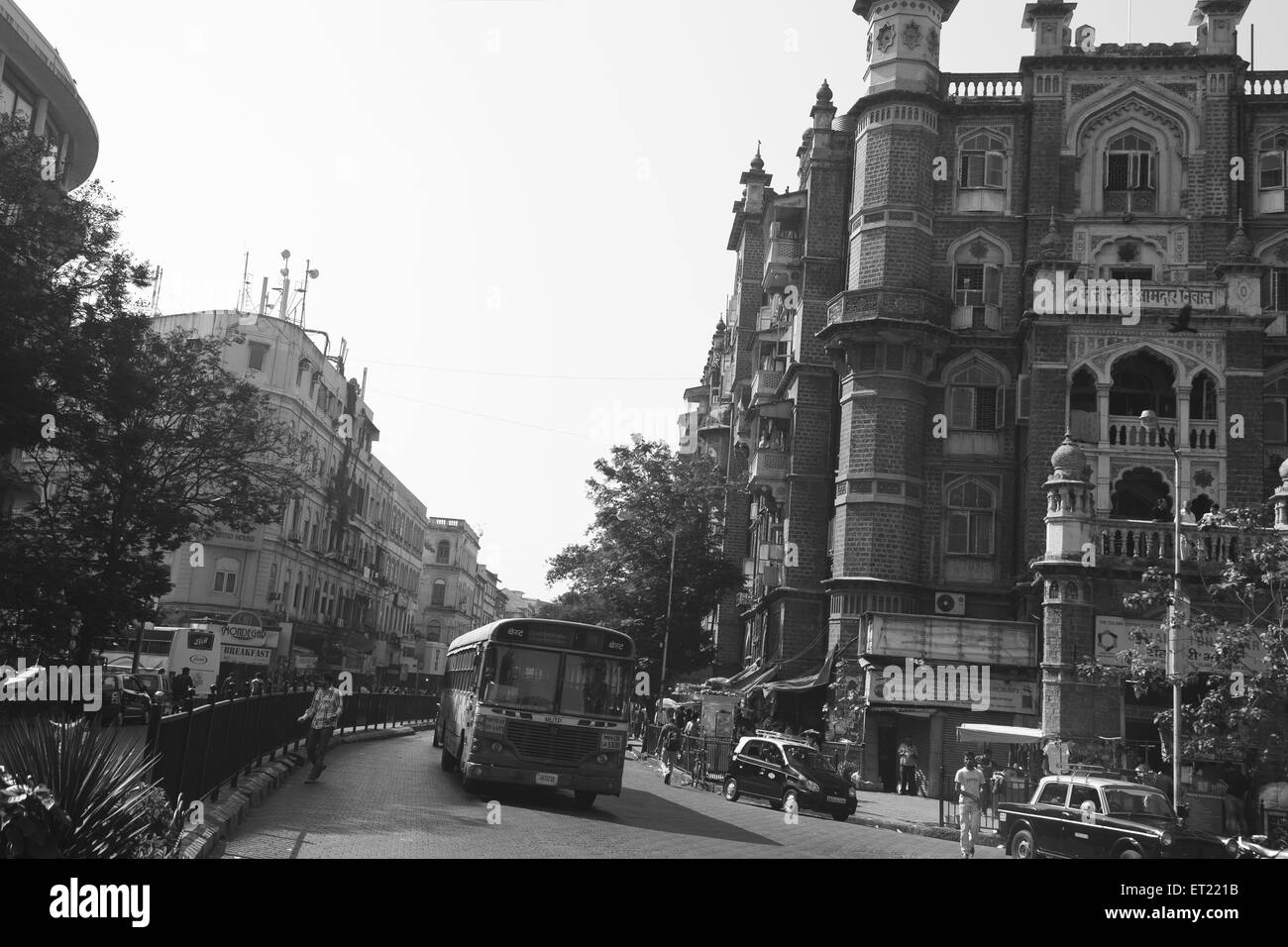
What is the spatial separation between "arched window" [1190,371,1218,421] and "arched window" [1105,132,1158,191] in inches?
275

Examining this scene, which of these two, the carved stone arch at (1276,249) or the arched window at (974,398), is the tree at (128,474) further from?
the carved stone arch at (1276,249)

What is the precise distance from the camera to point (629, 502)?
53969 millimetres

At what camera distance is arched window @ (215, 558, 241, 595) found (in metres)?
55.6

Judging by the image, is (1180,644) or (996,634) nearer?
(1180,644)

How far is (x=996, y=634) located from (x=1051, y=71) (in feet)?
60.3

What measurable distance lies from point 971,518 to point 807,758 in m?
13.4

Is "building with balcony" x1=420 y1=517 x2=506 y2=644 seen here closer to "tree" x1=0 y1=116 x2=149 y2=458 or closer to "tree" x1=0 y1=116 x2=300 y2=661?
"tree" x1=0 y1=116 x2=300 y2=661

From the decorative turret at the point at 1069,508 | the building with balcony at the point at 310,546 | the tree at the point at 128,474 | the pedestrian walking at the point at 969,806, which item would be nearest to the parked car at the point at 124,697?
the tree at the point at 128,474

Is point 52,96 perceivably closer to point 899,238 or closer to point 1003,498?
point 899,238

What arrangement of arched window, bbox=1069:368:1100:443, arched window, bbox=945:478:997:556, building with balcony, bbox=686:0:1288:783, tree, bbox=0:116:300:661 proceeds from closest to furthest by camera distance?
tree, bbox=0:116:300:661 → building with balcony, bbox=686:0:1288:783 → arched window, bbox=1069:368:1100:443 → arched window, bbox=945:478:997:556

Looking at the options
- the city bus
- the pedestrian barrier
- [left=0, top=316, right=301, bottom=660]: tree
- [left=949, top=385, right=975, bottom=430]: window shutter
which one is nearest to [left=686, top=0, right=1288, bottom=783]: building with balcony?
[left=949, top=385, right=975, bottom=430]: window shutter

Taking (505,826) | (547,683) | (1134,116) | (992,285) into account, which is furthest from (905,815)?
(1134,116)

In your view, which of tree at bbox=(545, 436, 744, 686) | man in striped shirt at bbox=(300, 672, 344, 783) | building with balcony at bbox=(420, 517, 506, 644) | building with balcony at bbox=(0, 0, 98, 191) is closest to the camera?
man in striped shirt at bbox=(300, 672, 344, 783)
